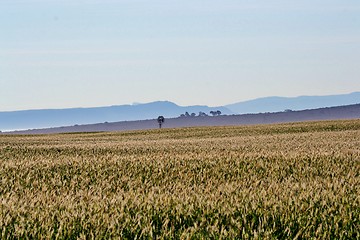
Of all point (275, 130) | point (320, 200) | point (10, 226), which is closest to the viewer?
point (10, 226)

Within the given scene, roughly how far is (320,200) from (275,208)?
1316 millimetres

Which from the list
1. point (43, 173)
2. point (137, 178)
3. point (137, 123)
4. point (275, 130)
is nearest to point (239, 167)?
point (137, 178)

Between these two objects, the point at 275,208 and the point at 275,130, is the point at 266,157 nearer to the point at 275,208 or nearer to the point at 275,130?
the point at 275,208

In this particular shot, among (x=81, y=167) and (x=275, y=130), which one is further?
(x=275, y=130)

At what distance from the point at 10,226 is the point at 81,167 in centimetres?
892

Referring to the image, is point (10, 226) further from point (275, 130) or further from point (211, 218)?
point (275, 130)

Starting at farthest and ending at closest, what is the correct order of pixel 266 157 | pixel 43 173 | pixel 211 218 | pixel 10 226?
pixel 266 157, pixel 43 173, pixel 211 218, pixel 10 226

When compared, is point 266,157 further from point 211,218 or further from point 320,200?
point 211,218

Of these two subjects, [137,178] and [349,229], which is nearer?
[349,229]

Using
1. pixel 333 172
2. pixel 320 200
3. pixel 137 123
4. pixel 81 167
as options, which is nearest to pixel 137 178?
pixel 81 167

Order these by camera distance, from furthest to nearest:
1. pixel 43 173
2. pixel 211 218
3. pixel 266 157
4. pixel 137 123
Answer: pixel 137 123 < pixel 266 157 < pixel 43 173 < pixel 211 218

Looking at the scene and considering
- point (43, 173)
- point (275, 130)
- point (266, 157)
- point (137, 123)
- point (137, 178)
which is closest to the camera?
point (137, 178)

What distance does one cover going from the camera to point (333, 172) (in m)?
15.2

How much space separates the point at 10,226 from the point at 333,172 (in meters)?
9.79
